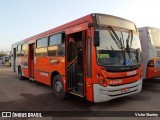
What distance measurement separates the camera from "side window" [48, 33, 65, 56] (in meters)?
7.17

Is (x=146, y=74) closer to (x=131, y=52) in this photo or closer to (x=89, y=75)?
(x=131, y=52)

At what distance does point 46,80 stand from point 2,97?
2.09 m

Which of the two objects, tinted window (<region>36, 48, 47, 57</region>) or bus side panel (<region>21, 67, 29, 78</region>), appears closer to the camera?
tinted window (<region>36, 48, 47, 57</region>)

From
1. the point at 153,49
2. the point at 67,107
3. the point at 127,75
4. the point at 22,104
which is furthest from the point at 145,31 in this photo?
the point at 22,104

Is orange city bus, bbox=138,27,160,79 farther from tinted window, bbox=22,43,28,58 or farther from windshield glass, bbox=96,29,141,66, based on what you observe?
tinted window, bbox=22,43,28,58

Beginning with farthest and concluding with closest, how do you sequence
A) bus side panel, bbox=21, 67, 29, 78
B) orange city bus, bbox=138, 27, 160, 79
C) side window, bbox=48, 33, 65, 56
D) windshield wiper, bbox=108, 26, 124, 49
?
bus side panel, bbox=21, 67, 29, 78
orange city bus, bbox=138, 27, 160, 79
side window, bbox=48, 33, 65, 56
windshield wiper, bbox=108, 26, 124, 49

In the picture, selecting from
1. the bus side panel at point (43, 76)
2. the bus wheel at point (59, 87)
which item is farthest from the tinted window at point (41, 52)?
the bus wheel at point (59, 87)

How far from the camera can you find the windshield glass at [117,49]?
18.1ft

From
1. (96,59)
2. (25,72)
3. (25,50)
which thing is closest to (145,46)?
Answer: (96,59)

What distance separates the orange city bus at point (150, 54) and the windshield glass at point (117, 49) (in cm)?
202

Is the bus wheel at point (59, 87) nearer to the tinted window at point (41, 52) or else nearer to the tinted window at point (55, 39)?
the tinted window at point (55, 39)

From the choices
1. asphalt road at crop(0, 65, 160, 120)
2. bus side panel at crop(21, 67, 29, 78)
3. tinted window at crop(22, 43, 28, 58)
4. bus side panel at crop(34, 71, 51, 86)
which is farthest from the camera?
tinted window at crop(22, 43, 28, 58)

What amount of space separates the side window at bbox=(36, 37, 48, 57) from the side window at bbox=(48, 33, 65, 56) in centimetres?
53

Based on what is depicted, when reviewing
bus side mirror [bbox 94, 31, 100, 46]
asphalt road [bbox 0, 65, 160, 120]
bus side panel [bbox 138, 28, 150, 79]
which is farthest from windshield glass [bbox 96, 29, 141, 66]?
bus side panel [bbox 138, 28, 150, 79]
